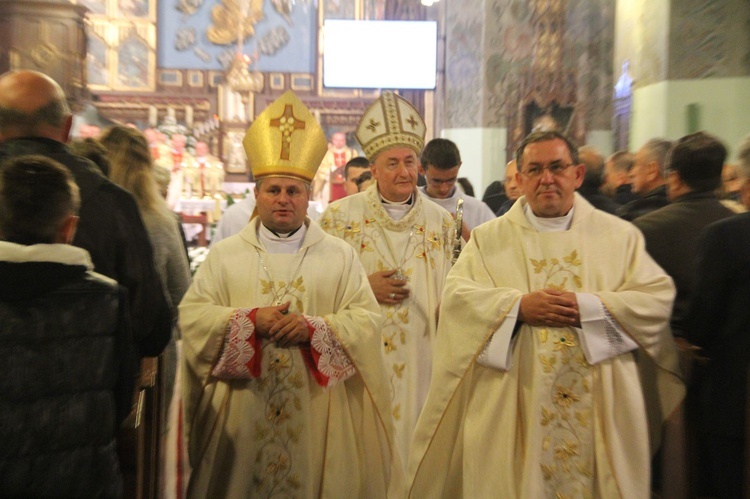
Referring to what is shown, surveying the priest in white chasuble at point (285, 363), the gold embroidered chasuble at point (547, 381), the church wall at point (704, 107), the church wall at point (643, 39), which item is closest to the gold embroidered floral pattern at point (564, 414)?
the gold embroidered chasuble at point (547, 381)

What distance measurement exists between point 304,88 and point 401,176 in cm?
Answer: 1327

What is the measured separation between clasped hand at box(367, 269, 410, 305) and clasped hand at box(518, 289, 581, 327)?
127 cm

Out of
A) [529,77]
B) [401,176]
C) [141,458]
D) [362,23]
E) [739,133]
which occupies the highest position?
[362,23]

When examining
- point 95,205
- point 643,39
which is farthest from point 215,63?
point 95,205

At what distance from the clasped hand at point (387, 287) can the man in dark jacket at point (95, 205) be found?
1296 millimetres

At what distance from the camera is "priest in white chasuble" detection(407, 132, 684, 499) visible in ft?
10.5

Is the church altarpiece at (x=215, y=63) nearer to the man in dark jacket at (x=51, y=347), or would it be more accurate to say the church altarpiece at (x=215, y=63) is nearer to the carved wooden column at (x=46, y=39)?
the carved wooden column at (x=46, y=39)

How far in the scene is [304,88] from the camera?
686 inches

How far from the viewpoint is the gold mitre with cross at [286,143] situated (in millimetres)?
3531

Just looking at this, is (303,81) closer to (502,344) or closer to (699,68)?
(699,68)

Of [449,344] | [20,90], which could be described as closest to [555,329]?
[449,344]

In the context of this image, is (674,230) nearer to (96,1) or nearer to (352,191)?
(352,191)

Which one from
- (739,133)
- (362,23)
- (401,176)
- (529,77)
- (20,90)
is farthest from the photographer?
(362,23)

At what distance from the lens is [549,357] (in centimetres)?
325
